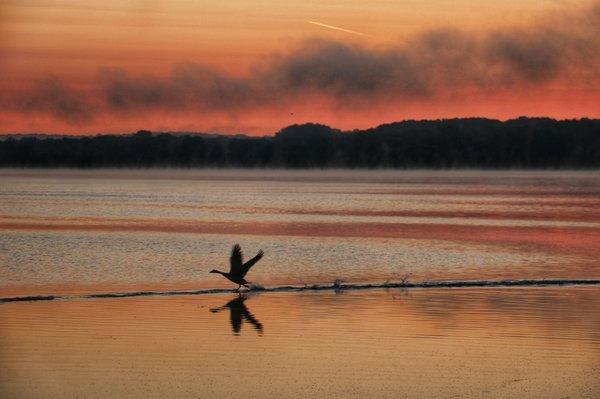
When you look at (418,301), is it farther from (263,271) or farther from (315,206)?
(315,206)

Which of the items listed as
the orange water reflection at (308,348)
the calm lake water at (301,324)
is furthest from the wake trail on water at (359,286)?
the orange water reflection at (308,348)

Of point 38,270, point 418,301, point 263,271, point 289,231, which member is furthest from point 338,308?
point 289,231

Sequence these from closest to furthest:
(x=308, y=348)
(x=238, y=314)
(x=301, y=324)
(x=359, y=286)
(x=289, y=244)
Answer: (x=308, y=348)
(x=301, y=324)
(x=238, y=314)
(x=359, y=286)
(x=289, y=244)

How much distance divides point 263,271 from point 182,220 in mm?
29336

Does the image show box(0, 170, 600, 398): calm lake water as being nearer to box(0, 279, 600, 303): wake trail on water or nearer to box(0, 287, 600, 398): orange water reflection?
box(0, 287, 600, 398): orange water reflection

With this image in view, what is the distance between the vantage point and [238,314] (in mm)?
18672

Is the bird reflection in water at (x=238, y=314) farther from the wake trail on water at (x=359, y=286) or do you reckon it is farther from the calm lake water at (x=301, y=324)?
the wake trail on water at (x=359, y=286)

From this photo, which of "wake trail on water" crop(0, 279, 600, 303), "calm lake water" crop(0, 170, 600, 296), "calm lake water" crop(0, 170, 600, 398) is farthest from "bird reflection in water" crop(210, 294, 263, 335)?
"calm lake water" crop(0, 170, 600, 296)

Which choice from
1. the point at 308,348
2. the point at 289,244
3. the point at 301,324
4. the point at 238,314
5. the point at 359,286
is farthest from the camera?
the point at 289,244

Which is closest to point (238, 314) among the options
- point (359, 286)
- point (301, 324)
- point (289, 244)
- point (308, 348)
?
point (301, 324)

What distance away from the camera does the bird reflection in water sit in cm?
Answer: 1703

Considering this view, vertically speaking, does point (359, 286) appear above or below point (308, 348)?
below

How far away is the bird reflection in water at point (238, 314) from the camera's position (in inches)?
671

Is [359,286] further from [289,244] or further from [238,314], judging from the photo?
[289,244]
